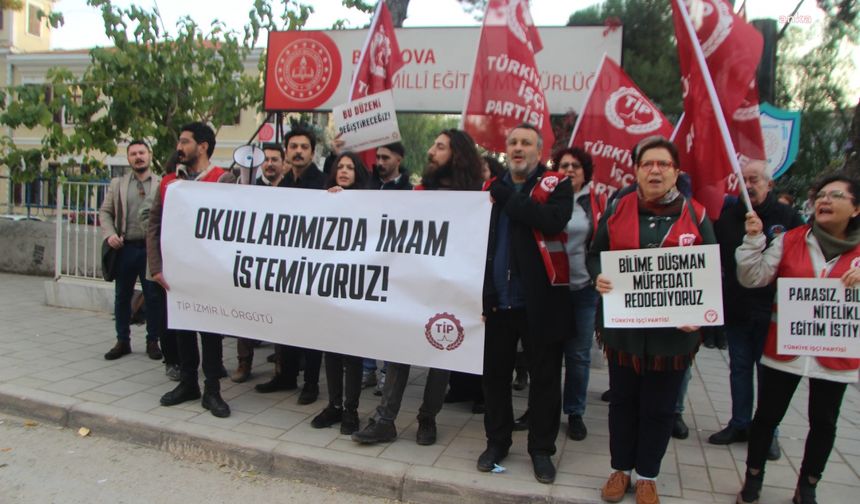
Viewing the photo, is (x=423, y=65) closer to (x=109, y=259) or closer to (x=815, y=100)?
(x=109, y=259)

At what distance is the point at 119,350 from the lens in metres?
6.16

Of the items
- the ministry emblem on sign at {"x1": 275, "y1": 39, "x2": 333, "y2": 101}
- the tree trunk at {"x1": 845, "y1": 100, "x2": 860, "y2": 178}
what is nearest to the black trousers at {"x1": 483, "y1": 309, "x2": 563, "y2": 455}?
the ministry emblem on sign at {"x1": 275, "y1": 39, "x2": 333, "y2": 101}

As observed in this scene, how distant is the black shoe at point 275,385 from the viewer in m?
5.33

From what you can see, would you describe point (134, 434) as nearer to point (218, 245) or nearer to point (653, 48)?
point (218, 245)

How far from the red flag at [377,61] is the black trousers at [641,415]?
10.6ft

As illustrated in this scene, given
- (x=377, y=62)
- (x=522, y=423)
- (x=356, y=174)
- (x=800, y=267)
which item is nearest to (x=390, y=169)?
(x=356, y=174)

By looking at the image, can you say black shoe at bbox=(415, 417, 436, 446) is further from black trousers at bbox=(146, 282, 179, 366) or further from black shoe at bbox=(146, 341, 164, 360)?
black shoe at bbox=(146, 341, 164, 360)

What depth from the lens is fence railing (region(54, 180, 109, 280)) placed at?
8164mm

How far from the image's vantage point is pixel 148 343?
620 centimetres

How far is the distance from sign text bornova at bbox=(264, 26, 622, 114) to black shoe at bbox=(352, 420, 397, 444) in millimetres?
3823

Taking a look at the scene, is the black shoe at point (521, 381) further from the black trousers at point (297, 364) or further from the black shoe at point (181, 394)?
the black shoe at point (181, 394)

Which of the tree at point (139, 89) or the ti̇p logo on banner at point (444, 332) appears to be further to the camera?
the tree at point (139, 89)

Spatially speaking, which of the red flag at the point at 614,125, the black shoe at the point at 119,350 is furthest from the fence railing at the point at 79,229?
the red flag at the point at 614,125

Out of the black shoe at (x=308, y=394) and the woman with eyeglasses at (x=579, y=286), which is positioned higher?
the woman with eyeglasses at (x=579, y=286)
